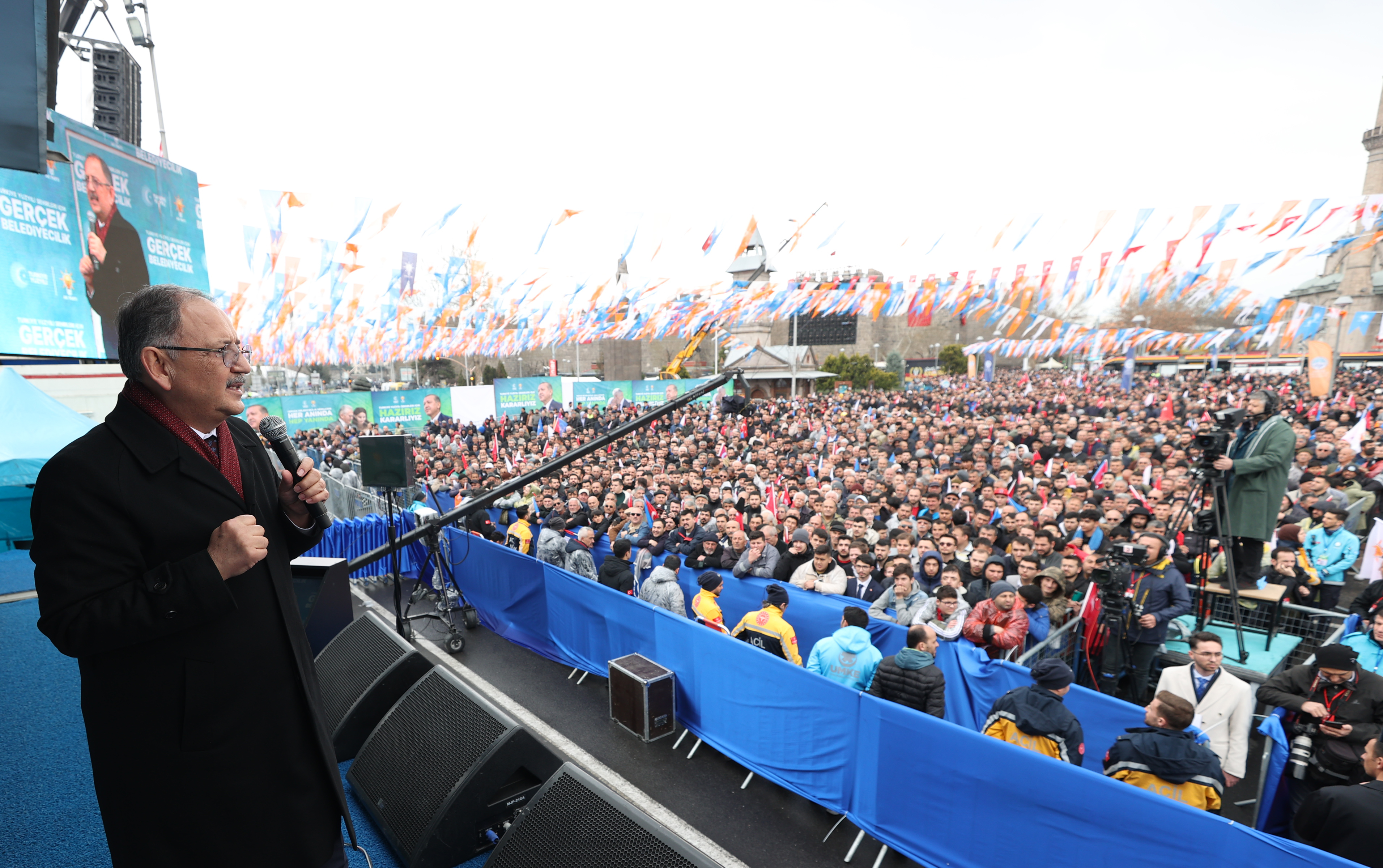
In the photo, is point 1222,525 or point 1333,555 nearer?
point 1222,525

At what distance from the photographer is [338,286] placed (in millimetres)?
22062

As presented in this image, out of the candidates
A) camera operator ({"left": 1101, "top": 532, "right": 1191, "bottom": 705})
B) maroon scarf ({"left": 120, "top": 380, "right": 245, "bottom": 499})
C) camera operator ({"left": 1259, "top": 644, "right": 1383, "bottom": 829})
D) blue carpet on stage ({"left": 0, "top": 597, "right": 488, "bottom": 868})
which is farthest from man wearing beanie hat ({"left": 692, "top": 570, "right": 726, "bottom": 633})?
maroon scarf ({"left": 120, "top": 380, "right": 245, "bottom": 499})

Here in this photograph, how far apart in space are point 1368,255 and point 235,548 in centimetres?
6844

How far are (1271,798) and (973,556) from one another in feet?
9.67

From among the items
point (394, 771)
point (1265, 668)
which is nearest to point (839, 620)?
point (1265, 668)

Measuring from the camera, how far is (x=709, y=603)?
5934 mm

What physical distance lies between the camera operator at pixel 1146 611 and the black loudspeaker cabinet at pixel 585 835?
186 inches

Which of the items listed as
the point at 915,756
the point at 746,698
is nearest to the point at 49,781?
the point at 746,698

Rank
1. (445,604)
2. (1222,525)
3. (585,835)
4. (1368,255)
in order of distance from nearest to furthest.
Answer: (585,835), (1222,525), (445,604), (1368,255)

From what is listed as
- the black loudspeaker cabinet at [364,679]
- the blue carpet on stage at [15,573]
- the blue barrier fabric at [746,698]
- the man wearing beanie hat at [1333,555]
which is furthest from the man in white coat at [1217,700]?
the blue carpet on stage at [15,573]

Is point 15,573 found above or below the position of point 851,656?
below

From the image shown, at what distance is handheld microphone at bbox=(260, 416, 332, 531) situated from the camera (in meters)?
1.63

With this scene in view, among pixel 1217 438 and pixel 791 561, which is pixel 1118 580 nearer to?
pixel 1217 438

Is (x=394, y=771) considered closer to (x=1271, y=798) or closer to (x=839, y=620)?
(x=839, y=620)
